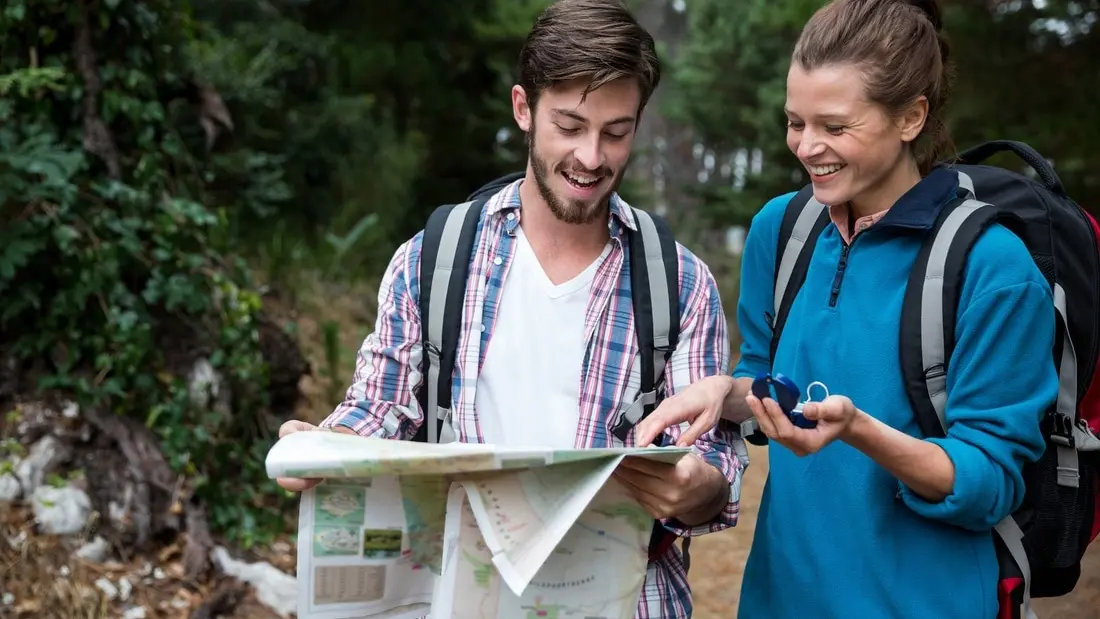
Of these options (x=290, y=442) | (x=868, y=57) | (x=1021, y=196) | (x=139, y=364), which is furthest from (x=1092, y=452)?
(x=139, y=364)

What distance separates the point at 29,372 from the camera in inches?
189

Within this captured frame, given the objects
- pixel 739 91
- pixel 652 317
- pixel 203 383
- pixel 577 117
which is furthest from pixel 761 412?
pixel 739 91

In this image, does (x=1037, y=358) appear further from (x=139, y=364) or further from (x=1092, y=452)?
(x=139, y=364)

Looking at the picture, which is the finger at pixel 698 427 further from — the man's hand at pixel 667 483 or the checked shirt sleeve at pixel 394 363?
the checked shirt sleeve at pixel 394 363

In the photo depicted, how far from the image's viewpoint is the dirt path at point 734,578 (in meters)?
4.62

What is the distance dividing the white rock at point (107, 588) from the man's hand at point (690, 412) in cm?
304

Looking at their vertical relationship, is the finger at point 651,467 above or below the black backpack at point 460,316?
below

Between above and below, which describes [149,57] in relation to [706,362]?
above

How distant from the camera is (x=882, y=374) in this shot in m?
1.99

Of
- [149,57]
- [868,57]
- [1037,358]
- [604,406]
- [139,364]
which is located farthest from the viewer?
[149,57]

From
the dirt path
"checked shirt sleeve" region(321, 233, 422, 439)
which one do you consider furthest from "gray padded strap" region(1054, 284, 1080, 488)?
the dirt path

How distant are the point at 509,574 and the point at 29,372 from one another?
3868 millimetres

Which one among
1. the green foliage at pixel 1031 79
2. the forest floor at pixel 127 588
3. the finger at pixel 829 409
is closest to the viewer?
the finger at pixel 829 409

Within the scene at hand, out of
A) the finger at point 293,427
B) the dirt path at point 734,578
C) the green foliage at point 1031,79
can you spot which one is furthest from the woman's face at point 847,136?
the green foliage at point 1031,79
